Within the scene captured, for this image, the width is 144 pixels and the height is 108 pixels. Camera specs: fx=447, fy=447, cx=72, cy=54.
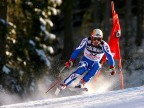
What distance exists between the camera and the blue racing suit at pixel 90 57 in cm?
1377

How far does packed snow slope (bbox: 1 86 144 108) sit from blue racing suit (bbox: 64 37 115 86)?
2248mm

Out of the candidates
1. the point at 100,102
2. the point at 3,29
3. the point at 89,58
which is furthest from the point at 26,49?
the point at 100,102

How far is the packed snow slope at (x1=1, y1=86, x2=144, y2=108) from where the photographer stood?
10.1m

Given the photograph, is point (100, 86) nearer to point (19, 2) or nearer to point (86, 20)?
point (19, 2)

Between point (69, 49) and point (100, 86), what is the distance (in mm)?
10925

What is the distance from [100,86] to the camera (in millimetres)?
16891

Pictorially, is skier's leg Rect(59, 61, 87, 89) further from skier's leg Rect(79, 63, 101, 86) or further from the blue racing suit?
skier's leg Rect(79, 63, 101, 86)

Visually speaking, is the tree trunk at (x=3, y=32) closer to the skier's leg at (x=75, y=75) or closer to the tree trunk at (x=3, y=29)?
the tree trunk at (x=3, y=29)

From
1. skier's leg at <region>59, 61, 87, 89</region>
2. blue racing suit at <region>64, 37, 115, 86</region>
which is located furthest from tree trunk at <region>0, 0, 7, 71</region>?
skier's leg at <region>59, 61, 87, 89</region>

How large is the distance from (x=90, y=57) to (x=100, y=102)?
12.2 ft

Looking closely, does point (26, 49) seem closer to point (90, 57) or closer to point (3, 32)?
point (3, 32)

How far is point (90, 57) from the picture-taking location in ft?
45.9

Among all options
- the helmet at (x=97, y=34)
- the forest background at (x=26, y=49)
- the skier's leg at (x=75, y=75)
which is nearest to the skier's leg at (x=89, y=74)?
the skier's leg at (x=75, y=75)

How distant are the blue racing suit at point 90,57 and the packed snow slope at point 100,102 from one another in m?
2.25
